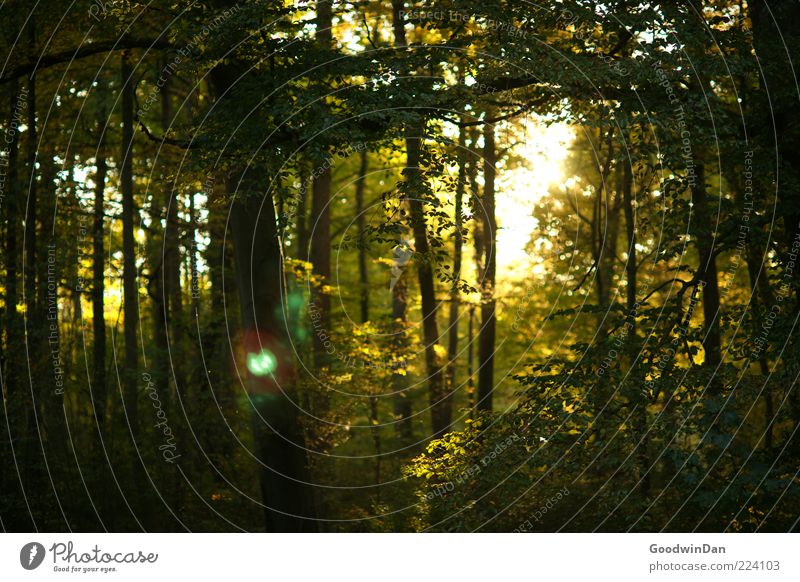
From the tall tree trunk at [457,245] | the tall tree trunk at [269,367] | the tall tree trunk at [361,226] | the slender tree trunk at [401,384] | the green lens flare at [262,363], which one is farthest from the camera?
the tall tree trunk at [361,226]

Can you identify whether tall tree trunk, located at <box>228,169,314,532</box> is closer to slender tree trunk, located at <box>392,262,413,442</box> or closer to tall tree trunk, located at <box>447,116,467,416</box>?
tall tree trunk, located at <box>447,116,467,416</box>

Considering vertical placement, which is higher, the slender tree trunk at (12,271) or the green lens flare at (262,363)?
the slender tree trunk at (12,271)

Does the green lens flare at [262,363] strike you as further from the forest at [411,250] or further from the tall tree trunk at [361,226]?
the tall tree trunk at [361,226]

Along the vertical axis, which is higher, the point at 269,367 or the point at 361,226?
the point at 361,226

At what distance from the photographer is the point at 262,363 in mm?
12867

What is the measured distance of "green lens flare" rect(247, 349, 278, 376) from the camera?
12773mm

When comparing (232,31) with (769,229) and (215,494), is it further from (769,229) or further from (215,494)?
(215,494)

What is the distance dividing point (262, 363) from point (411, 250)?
11.9ft

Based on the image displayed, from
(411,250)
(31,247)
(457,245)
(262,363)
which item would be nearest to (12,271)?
(31,247)

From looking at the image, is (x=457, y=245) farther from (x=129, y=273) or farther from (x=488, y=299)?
(x=129, y=273)

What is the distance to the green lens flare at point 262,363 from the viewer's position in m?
12.8

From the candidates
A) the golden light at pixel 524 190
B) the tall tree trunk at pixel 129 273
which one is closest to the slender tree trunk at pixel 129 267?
the tall tree trunk at pixel 129 273

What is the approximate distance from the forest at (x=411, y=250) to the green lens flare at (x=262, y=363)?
45 millimetres

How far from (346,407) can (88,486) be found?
16.7 feet
